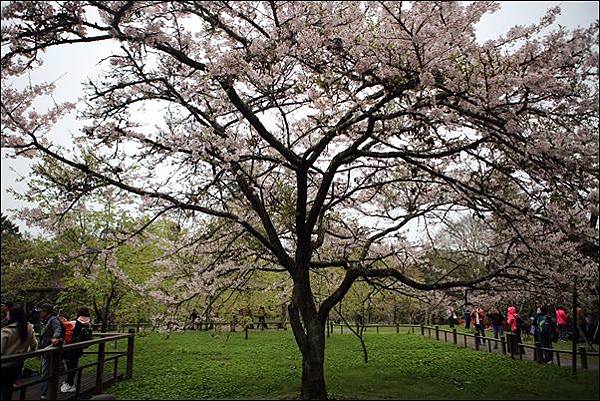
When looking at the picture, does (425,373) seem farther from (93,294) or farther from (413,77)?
(93,294)

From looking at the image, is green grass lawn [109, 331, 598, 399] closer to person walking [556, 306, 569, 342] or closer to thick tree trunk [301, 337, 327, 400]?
thick tree trunk [301, 337, 327, 400]

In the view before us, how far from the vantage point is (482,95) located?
5434mm

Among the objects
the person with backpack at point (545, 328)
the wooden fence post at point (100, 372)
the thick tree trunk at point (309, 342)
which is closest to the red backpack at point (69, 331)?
the wooden fence post at point (100, 372)

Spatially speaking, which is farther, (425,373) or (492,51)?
(425,373)

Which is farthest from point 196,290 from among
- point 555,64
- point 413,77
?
point 555,64

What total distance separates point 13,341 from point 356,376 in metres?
6.66

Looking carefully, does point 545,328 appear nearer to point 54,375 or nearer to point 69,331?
point 54,375

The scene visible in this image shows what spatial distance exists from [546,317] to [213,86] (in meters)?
9.53

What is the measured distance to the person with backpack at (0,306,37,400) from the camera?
5.48 meters

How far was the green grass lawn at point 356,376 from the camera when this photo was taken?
724 cm

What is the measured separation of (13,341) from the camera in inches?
229

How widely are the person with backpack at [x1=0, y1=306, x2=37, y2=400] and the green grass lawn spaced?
2393mm

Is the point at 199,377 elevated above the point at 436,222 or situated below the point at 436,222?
below

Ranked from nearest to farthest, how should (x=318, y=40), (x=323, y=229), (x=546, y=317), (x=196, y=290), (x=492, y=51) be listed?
(x=492, y=51), (x=318, y=40), (x=196, y=290), (x=323, y=229), (x=546, y=317)
